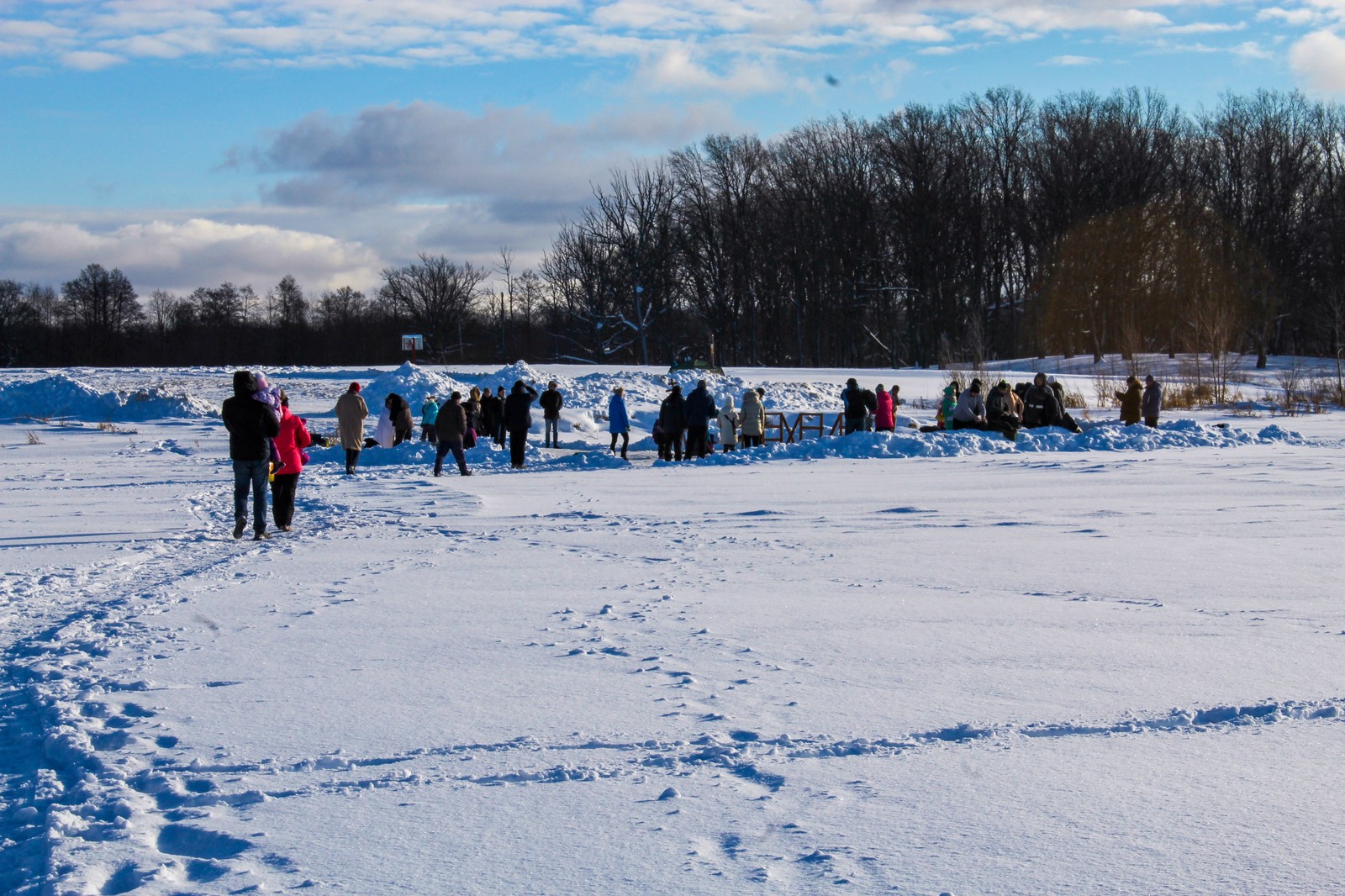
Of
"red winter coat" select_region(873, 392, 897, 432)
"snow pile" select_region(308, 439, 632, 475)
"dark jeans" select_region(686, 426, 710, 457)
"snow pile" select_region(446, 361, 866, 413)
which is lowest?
"snow pile" select_region(308, 439, 632, 475)

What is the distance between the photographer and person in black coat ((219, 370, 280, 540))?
1042cm

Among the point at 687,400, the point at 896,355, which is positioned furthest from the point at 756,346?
the point at 687,400

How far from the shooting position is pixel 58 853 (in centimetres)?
332

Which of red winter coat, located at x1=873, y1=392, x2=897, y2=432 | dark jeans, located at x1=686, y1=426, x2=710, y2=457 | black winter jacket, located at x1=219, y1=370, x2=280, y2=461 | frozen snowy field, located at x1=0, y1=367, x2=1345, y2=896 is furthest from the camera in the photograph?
red winter coat, located at x1=873, y1=392, x2=897, y2=432

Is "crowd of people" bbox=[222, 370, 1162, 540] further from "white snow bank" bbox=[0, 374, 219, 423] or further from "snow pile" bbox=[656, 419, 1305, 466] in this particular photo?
"white snow bank" bbox=[0, 374, 219, 423]

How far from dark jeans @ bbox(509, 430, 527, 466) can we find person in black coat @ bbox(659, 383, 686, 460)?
2530mm

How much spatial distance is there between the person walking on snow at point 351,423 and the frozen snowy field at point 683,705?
6.08 m

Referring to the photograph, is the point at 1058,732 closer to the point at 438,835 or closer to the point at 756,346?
the point at 438,835

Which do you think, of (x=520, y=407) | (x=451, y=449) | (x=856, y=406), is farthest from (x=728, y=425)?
(x=451, y=449)

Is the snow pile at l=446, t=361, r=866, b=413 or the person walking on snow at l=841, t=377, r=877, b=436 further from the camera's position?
the snow pile at l=446, t=361, r=866, b=413

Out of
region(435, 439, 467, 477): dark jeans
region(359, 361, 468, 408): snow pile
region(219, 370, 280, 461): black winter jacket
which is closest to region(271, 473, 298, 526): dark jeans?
region(219, 370, 280, 461): black winter jacket

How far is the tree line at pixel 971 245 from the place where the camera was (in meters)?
52.0

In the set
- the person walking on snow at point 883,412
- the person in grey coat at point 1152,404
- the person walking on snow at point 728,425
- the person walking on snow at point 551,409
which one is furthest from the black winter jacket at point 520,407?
the person in grey coat at point 1152,404

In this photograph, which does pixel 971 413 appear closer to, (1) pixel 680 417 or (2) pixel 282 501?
(1) pixel 680 417
